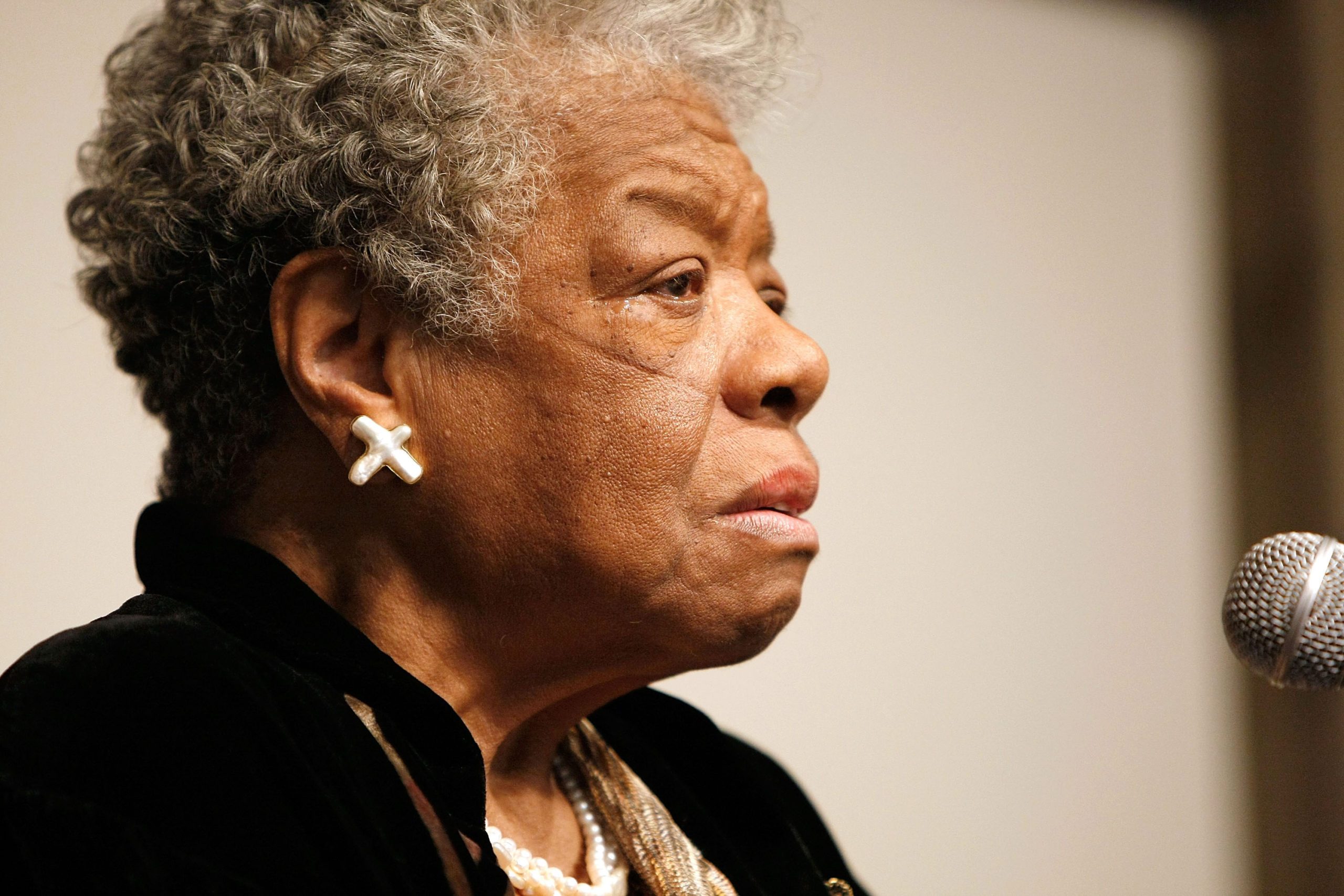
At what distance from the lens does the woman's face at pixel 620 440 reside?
1.18m

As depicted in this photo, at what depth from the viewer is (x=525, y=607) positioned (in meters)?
1.22

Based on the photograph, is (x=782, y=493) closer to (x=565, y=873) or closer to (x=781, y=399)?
(x=781, y=399)

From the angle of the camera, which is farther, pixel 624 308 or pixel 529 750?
pixel 529 750

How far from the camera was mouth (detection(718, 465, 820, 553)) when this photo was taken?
1225 mm

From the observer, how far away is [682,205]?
1259 millimetres

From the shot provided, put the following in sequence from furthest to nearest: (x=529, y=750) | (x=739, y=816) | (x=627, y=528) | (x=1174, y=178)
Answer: (x=1174, y=178) → (x=739, y=816) → (x=529, y=750) → (x=627, y=528)

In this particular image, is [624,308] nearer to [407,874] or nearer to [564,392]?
[564,392]

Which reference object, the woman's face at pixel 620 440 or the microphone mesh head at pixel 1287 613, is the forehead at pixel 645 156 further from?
the microphone mesh head at pixel 1287 613

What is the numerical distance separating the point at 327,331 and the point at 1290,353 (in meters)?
2.27

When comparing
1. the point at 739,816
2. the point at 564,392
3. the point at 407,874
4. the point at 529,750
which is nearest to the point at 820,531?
the point at 739,816

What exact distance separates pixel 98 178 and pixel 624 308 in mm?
688

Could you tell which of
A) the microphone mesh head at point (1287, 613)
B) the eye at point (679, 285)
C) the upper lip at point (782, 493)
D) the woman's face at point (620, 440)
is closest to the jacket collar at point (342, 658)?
the woman's face at point (620, 440)

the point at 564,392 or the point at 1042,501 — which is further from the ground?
the point at 564,392

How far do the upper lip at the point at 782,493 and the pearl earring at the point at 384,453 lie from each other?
12.0 inches
